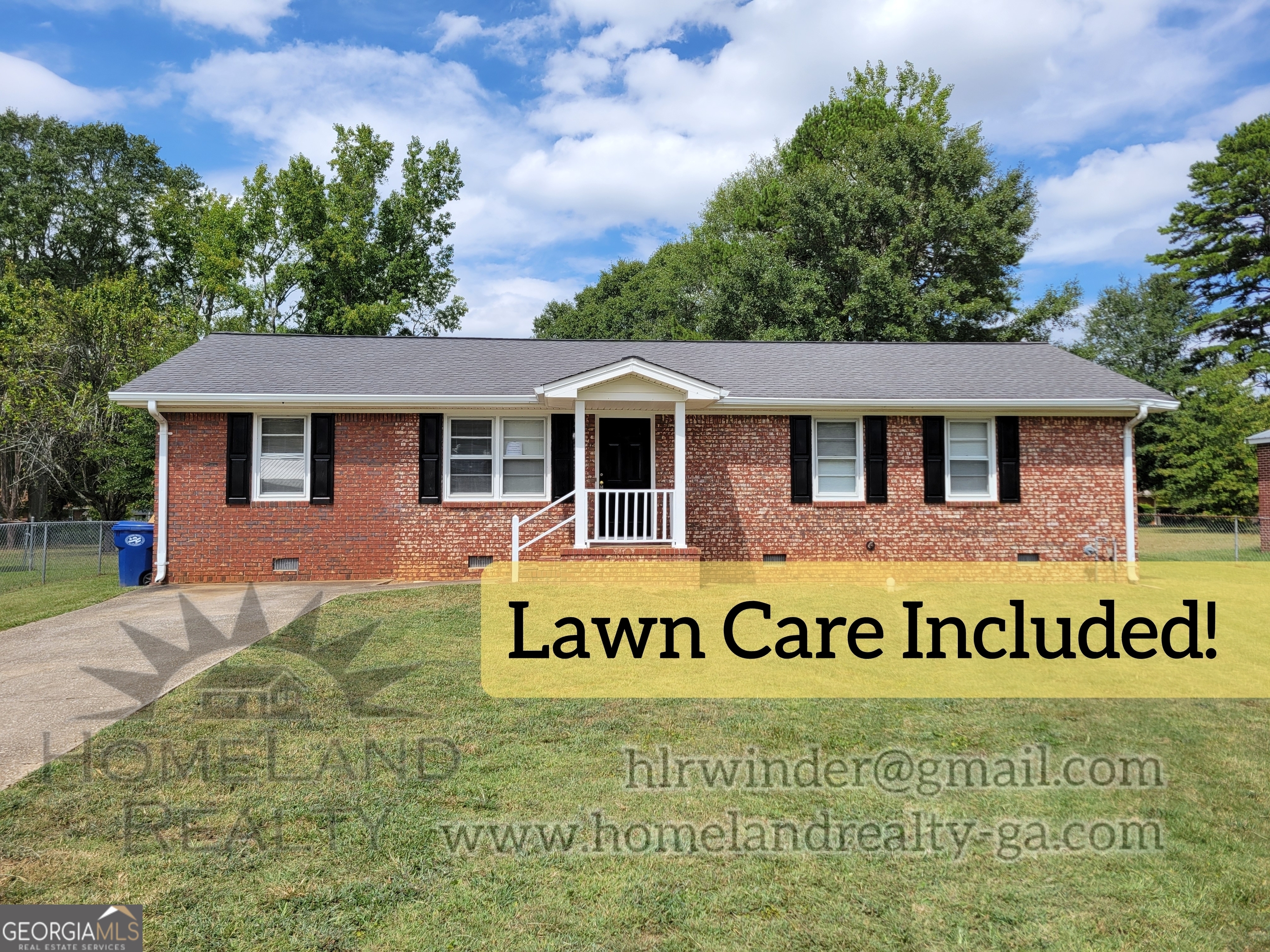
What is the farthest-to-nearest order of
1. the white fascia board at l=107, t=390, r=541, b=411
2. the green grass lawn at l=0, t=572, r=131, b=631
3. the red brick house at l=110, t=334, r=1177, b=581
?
1. the red brick house at l=110, t=334, r=1177, b=581
2. the white fascia board at l=107, t=390, r=541, b=411
3. the green grass lawn at l=0, t=572, r=131, b=631

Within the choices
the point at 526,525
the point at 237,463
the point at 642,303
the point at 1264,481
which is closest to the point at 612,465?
the point at 526,525

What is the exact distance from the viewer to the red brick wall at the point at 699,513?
12.8m

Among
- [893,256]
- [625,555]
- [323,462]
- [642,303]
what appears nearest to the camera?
[625,555]

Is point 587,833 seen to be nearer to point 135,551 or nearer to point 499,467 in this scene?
point 499,467

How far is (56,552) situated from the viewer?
16062 millimetres

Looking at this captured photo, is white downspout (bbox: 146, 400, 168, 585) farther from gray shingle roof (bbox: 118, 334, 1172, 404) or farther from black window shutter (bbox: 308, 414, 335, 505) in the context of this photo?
black window shutter (bbox: 308, 414, 335, 505)

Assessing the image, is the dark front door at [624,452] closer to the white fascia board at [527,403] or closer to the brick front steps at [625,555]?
the white fascia board at [527,403]

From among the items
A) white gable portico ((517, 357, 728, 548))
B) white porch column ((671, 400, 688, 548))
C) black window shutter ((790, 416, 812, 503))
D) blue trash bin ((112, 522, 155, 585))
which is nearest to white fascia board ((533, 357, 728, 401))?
white gable portico ((517, 357, 728, 548))

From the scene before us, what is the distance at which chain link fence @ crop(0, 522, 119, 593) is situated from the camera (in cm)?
1477

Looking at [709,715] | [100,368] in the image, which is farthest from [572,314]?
[709,715]

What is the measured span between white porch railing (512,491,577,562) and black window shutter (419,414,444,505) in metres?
1.38

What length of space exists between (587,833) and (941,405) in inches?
437

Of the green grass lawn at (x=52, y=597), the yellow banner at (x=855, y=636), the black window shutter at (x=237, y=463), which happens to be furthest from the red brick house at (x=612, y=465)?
the green grass lawn at (x=52, y=597)

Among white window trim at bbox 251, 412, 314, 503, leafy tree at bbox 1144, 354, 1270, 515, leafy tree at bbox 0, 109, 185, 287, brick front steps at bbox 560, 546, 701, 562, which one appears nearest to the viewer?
brick front steps at bbox 560, 546, 701, 562
